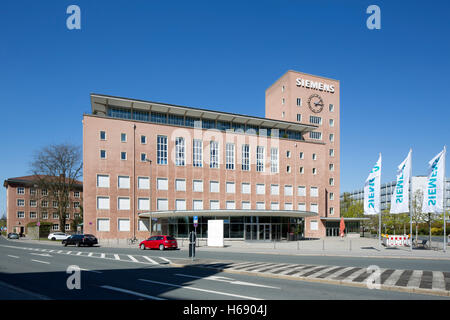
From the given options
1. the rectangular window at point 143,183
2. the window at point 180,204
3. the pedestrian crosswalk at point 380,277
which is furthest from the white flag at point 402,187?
the rectangular window at point 143,183

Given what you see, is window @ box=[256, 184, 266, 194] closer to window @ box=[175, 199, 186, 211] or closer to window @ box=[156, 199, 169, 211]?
window @ box=[175, 199, 186, 211]

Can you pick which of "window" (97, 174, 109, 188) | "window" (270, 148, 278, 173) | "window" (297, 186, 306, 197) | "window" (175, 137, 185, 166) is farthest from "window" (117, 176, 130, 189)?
"window" (297, 186, 306, 197)

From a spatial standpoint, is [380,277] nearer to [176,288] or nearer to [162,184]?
[176,288]

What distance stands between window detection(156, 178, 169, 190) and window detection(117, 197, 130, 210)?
477 cm

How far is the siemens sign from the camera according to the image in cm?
7191

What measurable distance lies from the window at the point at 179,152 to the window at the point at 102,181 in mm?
10315

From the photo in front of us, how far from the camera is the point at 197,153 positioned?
185 feet

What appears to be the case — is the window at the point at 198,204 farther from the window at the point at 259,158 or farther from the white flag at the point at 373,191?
the white flag at the point at 373,191

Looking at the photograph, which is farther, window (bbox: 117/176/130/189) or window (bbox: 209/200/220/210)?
window (bbox: 209/200/220/210)

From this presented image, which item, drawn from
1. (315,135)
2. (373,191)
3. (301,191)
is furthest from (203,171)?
(373,191)

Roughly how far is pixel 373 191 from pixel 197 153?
30.6 metres

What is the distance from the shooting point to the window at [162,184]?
174 feet
